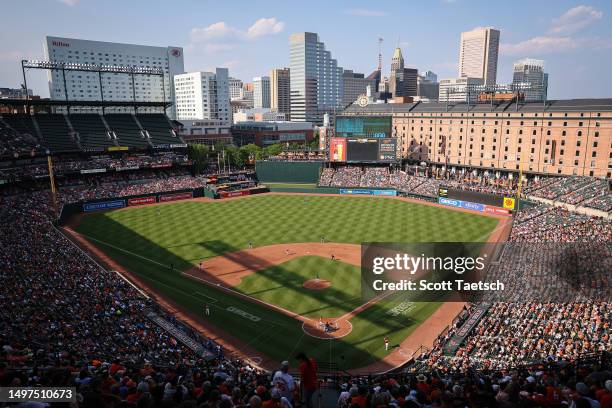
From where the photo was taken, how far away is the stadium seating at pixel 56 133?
73000 mm

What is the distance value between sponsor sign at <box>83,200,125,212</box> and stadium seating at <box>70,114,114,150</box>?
52.4 ft

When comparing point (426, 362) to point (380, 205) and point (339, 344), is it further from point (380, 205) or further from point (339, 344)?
point (380, 205)

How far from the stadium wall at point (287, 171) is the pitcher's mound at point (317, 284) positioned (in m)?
49.2

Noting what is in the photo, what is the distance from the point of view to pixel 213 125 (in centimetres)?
14488

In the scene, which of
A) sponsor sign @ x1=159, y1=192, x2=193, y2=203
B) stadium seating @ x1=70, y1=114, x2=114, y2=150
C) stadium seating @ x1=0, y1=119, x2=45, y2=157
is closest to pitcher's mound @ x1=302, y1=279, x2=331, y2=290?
sponsor sign @ x1=159, y1=192, x2=193, y2=203

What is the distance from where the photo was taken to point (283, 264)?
4234 centimetres

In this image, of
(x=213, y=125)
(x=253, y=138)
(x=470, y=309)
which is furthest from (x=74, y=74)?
(x=470, y=309)

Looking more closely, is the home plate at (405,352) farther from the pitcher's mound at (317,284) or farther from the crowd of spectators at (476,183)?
the crowd of spectators at (476,183)

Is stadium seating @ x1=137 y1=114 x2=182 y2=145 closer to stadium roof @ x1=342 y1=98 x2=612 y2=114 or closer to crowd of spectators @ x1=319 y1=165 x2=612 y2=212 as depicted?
crowd of spectators @ x1=319 y1=165 x2=612 y2=212

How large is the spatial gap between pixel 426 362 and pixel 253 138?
12678cm

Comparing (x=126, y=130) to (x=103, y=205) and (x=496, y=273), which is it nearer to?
(x=103, y=205)

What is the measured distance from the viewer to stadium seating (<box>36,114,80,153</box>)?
73000 millimetres

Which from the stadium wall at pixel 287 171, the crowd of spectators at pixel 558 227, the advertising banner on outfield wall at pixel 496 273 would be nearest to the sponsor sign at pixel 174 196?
the stadium wall at pixel 287 171

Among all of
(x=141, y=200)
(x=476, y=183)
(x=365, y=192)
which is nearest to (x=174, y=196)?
(x=141, y=200)
